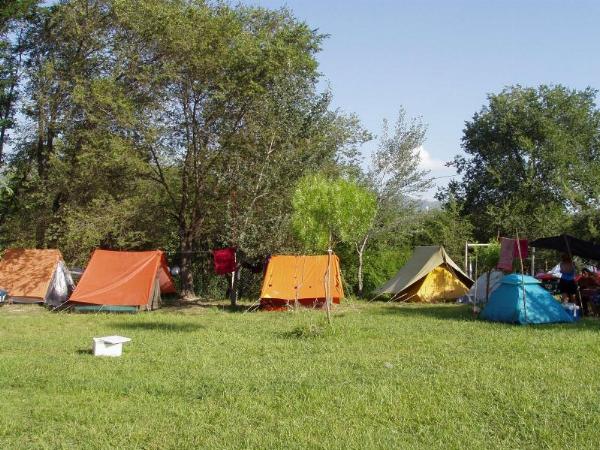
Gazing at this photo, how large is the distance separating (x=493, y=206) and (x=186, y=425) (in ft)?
87.3

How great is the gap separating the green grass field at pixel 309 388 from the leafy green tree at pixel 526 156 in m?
19.7

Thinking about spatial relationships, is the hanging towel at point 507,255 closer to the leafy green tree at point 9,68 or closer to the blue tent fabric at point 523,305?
the blue tent fabric at point 523,305

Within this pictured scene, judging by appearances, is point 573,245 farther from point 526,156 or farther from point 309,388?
point 526,156

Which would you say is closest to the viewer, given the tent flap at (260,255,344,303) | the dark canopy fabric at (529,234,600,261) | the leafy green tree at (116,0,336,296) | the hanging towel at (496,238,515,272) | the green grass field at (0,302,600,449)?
the green grass field at (0,302,600,449)

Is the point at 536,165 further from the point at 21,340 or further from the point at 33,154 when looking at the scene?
the point at 21,340

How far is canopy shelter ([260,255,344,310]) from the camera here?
1559 centimetres

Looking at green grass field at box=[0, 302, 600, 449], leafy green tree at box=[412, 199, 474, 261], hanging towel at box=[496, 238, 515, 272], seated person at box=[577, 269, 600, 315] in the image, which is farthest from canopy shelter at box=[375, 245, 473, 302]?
green grass field at box=[0, 302, 600, 449]

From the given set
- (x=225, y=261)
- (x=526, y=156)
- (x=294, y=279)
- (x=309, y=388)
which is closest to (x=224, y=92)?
(x=225, y=261)

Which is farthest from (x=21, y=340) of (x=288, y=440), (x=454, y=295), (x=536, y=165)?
(x=536, y=165)

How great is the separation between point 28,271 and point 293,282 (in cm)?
720

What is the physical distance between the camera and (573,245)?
14.0 metres

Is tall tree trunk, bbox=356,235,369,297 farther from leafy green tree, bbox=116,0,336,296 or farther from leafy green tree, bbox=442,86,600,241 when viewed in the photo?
leafy green tree, bbox=442,86,600,241

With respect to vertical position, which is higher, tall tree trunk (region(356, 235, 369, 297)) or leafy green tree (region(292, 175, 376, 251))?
leafy green tree (region(292, 175, 376, 251))

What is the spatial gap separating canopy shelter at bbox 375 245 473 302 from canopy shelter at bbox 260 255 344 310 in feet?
9.31
